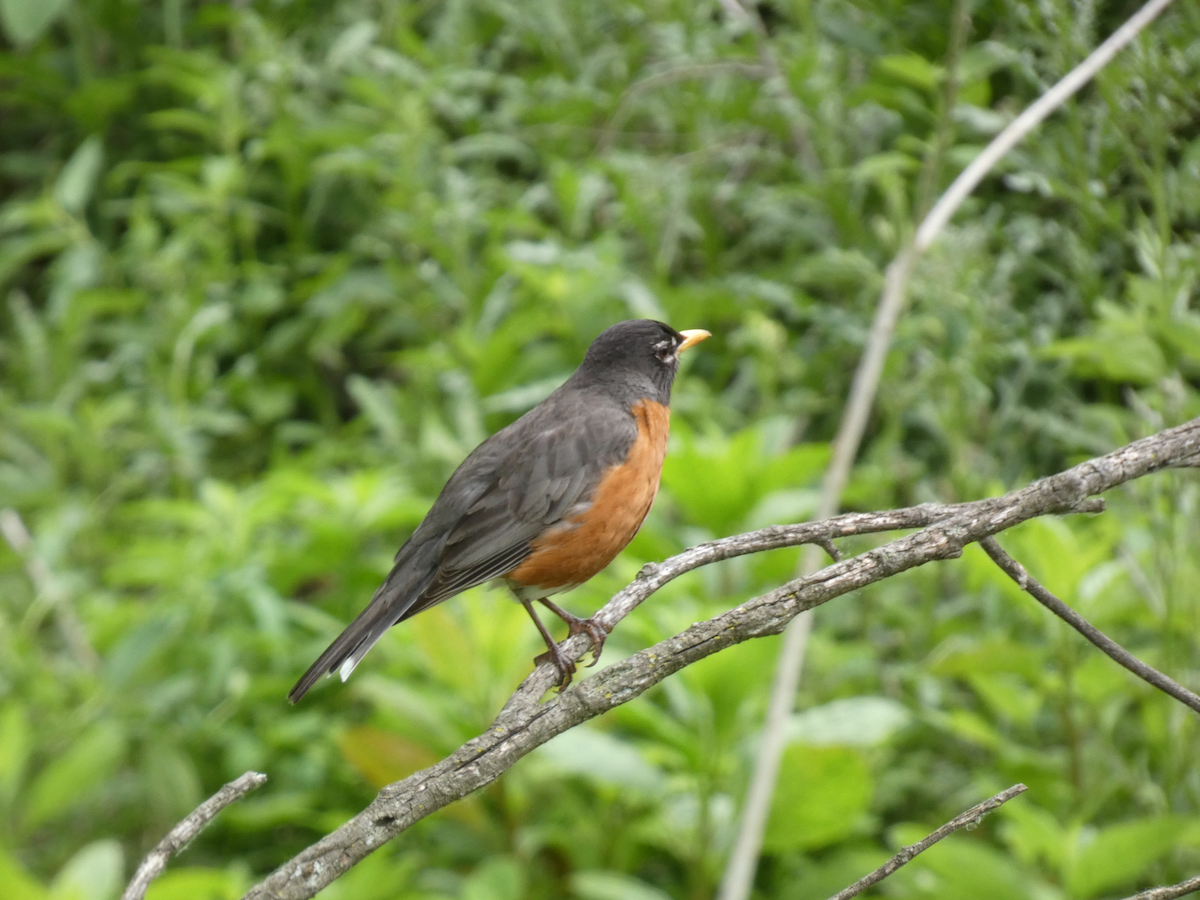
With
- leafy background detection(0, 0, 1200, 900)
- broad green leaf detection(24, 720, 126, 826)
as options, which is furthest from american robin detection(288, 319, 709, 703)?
broad green leaf detection(24, 720, 126, 826)

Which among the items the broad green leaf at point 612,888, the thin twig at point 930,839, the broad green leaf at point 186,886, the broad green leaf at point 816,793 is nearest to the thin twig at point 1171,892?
the thin twig at point 930,839

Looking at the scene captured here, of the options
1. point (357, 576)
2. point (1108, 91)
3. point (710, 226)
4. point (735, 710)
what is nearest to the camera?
point (1108, 91)

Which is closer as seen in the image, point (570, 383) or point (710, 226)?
point (570, 383)

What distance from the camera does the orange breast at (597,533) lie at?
2594 mm

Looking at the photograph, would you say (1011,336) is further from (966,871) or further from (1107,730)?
(966,871)

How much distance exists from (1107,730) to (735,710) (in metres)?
1.06

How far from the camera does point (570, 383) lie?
3.14 meters

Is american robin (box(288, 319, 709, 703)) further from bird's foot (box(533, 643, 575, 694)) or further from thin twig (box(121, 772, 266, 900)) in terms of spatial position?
thin twig (box(121, 772, 266, 900))

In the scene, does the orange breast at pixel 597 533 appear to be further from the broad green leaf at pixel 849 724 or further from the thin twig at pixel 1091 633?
the thin twig at pixel 1091 633

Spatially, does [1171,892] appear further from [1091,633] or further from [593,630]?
[593,630]

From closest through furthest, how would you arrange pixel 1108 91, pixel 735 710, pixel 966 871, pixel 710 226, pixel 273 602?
pixel 1108 91
pixel 966 871
pixel 735 710
pixel 273 602
pixel 710 226

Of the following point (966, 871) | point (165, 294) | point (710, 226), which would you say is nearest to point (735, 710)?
point (966, 871)

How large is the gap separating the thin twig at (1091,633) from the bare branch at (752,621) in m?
0.06

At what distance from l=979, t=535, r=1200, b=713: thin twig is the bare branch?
6 centimetres
